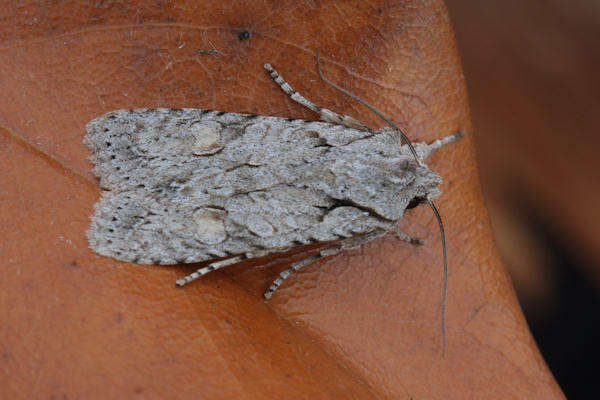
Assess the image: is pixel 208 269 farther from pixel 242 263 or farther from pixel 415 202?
pixel 415 202

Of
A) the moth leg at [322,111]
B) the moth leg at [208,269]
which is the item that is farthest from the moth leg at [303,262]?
the moth leg at [322,111]

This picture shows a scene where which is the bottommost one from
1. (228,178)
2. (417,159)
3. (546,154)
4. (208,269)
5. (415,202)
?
(208,269)

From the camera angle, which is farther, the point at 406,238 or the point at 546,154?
the point at 546,154

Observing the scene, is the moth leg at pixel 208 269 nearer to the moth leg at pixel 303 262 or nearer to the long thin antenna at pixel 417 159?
the moth leg at pixel 303 262

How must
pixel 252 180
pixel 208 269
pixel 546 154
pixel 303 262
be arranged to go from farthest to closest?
pixel 546 154, pixel 303 262, pixel 252 180, pixel 208 269

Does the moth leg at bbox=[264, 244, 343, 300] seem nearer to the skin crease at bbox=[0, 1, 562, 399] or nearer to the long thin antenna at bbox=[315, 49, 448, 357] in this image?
the skin crease at bbox=[0, 1, 562, 399]

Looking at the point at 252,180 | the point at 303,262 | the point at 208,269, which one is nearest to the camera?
the point at 208,269

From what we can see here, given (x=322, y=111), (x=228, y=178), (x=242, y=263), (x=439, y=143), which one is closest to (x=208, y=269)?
(x=242, y=263)
